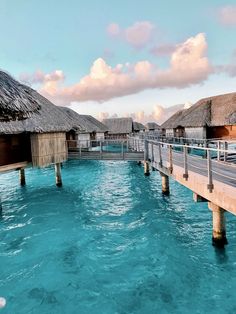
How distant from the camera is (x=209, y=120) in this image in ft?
115

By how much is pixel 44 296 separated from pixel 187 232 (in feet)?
19.1

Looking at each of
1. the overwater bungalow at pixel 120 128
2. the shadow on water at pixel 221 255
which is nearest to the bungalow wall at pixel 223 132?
the overwater bungalow at pixel 120 128

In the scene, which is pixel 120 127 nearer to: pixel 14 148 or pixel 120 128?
pixel 120 128

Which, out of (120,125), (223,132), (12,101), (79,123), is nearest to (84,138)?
(79,123)

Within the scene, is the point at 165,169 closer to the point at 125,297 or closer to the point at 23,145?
the point at 125,297

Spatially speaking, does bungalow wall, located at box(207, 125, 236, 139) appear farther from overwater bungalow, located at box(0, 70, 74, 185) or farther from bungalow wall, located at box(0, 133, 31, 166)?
bungalow wall, located at box(0, 133, 31, 166)

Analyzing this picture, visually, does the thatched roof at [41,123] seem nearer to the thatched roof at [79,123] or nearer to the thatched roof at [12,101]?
the thatched roof at [79,123]

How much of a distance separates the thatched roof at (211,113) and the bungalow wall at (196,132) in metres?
0.94

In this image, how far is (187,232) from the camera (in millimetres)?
10469

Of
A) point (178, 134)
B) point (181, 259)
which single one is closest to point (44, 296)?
point (181, 259)

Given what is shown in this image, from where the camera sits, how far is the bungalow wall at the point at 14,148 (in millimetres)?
15164

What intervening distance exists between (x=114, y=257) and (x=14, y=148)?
1023cm

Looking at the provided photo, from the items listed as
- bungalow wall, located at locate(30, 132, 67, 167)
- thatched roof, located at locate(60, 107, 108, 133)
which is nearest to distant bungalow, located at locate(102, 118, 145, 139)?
thatched roof, located at locate(60, 107, 108, 133)

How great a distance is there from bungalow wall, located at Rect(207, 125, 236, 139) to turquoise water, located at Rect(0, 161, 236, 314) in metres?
21.0
